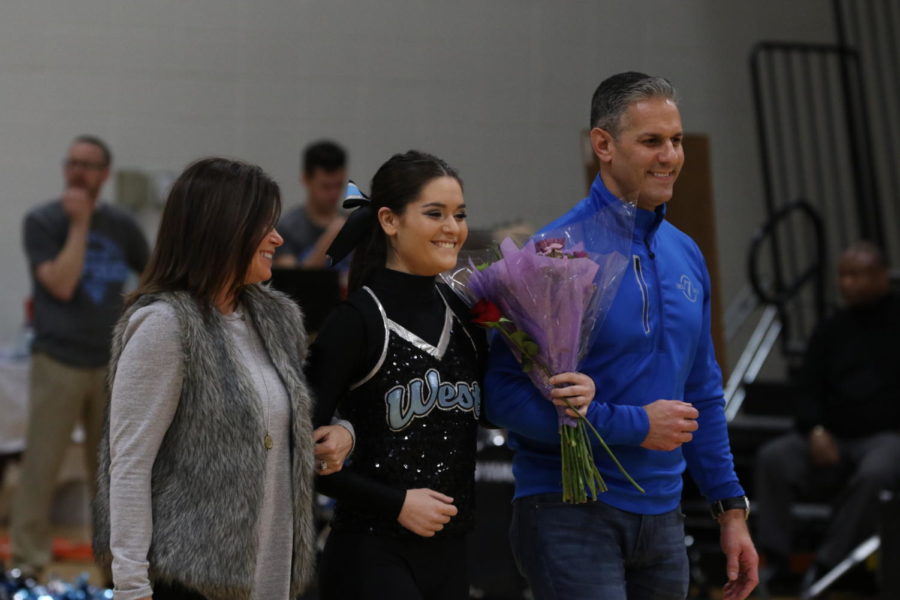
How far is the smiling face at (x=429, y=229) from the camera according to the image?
2.57 metres

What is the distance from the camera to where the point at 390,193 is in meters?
2.64

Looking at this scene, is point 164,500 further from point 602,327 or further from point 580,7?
point 580,7

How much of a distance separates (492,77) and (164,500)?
6.52m

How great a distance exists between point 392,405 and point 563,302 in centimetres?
38

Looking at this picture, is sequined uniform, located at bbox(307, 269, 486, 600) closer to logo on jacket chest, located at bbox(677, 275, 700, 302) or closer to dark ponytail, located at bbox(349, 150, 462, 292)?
dark ponytail, located at bbox(349, 150, 462, 292)

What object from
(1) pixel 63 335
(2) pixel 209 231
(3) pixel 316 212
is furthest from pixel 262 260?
(1) pixel 63 335

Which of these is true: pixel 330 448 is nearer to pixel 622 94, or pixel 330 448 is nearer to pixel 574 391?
pixel 574 391

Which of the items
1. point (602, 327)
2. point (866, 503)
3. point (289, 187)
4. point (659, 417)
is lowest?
→ point (866, 503)

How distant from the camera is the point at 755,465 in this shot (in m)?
6.76

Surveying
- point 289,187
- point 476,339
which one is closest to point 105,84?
point 289,187

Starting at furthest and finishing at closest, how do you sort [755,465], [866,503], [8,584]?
[755,465]
[866,503]
[8,584]

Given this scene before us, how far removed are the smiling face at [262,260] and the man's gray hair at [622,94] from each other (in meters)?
0.73

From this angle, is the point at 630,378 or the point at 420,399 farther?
the point at 630,378

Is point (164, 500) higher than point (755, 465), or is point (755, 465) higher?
point (164, 500)
